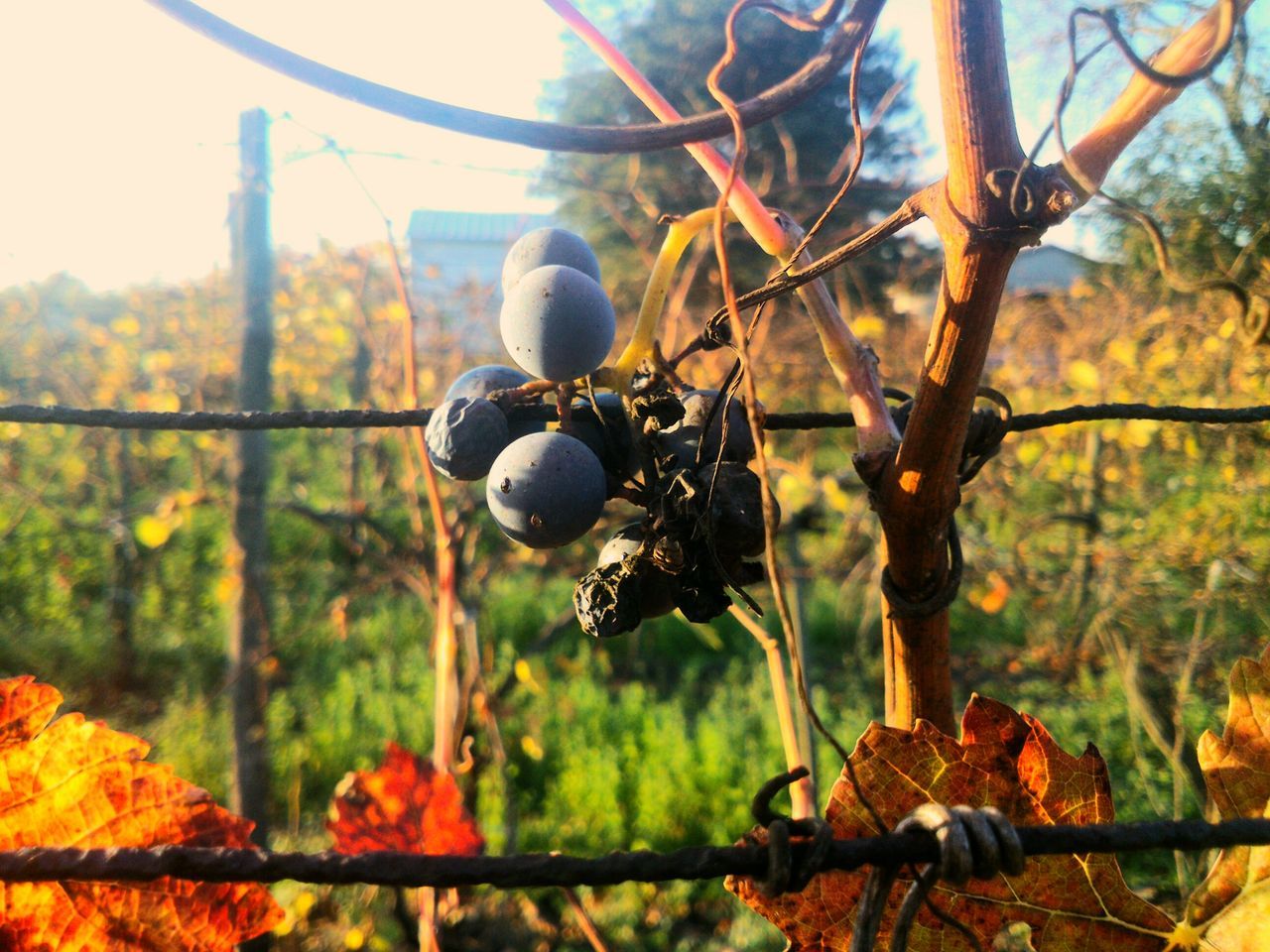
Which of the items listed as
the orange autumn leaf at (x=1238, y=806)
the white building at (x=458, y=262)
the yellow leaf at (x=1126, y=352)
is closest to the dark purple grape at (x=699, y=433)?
the orange autumn leaf at (x=1238, y=806)

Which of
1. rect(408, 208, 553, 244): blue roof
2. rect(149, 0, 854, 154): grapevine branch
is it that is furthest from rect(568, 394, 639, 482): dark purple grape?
rect(408, 208, 553, 244): blue roof

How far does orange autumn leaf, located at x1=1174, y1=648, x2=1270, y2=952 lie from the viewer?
1.67 feet

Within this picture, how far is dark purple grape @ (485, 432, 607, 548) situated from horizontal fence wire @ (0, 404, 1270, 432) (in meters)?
0.08

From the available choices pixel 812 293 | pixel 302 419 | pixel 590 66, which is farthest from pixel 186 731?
pixel 590 66

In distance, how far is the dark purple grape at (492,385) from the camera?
0.70 metres

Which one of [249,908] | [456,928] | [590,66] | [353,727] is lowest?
[456,928]

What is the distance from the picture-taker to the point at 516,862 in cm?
39

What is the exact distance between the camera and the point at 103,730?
0.53 m

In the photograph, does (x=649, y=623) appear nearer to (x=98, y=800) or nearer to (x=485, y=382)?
(x=485, y=382)

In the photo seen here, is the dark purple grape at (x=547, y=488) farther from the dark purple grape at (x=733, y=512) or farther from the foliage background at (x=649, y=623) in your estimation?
the foliage background at (x=649, y=623)

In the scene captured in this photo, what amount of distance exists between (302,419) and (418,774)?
2.33 feet

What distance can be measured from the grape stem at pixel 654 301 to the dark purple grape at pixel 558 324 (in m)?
0.03

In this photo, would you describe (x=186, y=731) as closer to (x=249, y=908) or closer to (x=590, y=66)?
(x=249, y=908)

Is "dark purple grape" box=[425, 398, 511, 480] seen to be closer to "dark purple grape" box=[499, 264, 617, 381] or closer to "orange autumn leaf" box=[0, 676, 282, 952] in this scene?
"dark purple grape" box=[499, 264, 617, 381]
